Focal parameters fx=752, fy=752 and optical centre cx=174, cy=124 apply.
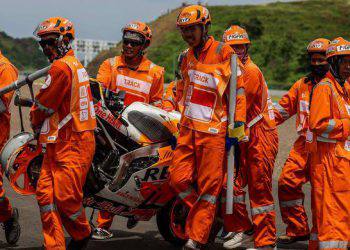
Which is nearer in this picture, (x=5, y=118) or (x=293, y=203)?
(x=5, y=118)

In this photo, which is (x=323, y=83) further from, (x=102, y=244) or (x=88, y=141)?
(x=102, y=244)

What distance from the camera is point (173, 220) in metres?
7.93

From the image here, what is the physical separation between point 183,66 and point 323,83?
1.42 metres

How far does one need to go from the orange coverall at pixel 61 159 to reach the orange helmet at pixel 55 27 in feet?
0.76

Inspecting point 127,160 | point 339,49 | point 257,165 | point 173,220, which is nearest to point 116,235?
point 173,220

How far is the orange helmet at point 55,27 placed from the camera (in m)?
6.61

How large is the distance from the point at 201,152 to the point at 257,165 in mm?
935

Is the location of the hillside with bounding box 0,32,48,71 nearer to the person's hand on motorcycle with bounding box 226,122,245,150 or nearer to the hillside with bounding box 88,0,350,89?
the hillside with bounding box 88,0,350,89

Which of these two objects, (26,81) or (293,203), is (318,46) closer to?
(293,203)

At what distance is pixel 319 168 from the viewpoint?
21.6 ft

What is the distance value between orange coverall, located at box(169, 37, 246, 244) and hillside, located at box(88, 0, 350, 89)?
187ft

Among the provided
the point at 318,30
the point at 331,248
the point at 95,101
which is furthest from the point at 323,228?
the point at 318,30

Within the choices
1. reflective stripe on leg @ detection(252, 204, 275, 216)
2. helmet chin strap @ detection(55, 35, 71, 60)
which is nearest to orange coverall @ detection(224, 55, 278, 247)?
reflective stripe on leg @ detection(252, 204, 275, 216)

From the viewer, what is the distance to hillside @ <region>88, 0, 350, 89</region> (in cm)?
7219
